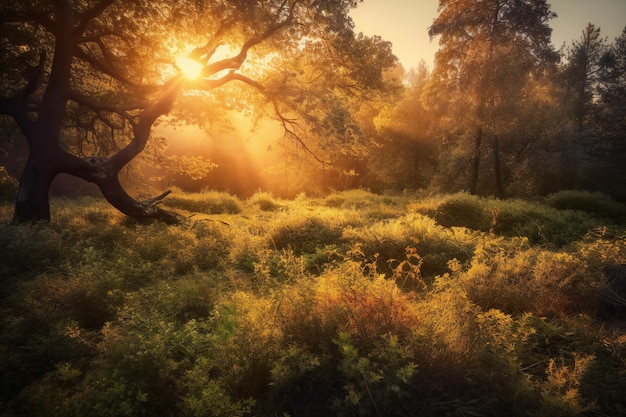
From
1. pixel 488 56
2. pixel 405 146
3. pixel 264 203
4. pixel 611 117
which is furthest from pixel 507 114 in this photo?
pixel 611 117

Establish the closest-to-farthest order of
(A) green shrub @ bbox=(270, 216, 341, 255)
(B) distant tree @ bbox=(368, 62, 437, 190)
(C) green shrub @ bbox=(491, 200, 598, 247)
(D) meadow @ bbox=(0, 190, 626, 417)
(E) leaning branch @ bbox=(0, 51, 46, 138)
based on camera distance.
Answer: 1. (D) meadow @ bbox=(0, 190, 626, 417)
2. (A) green shrub @ bbox=(270, 216, 341, 255)
3. (C) green shrub @ bbox=(491, 200, 598, 247)
4. (E) leaning branch @ bbox=(0, 51, 46, 138)
5. (B) distant tree @ bbox=(368, 62, 437, 190)

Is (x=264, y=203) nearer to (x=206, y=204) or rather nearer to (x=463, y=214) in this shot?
(x=206, y=204)

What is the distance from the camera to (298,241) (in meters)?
9.82

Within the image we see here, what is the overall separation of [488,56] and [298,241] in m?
17.1

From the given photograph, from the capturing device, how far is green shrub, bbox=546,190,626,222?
16.0 m

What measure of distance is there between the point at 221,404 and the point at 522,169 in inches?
997

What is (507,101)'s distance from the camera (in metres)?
19.3

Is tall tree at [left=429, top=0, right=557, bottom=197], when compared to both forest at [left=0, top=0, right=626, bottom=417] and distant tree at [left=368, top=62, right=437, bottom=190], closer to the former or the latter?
forest at [left=0, top=0, right=626, bottom=417]

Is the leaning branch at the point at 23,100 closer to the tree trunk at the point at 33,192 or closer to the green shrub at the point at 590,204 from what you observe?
the tree trunk at the point at 33,192

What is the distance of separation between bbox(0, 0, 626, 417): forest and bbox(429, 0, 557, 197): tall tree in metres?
0.11

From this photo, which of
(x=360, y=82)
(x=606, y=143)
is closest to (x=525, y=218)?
(x=360, y=82)

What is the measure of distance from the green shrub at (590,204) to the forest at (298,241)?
12 cm

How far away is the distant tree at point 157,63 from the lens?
35.0ft

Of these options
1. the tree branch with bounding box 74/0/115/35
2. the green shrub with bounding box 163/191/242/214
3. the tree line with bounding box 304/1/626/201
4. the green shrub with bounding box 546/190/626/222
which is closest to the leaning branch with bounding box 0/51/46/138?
the tree branch with bounding box 74/0/115/35
